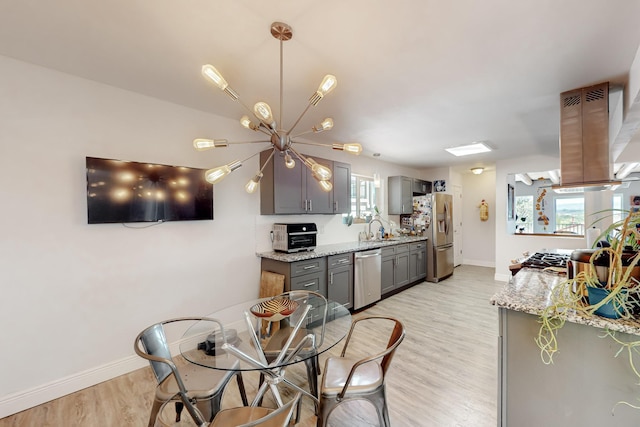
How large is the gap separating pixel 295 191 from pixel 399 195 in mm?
2811

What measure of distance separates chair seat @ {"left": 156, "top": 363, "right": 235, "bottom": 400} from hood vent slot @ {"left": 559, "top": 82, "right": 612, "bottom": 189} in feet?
10.5

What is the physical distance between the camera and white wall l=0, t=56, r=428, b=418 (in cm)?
198

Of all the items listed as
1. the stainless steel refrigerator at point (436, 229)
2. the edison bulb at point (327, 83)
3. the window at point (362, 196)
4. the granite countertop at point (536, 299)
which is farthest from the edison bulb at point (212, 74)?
the stainless steel refrigerator at point (436, 229)

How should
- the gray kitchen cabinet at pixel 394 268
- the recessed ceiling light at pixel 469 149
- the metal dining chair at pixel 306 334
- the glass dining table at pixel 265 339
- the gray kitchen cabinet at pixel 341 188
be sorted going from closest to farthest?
the glass dining table at pixel 265 339 → the metal dining chair at pixel 306 334 → the gray kitchen cabinet at pixel 341 188 → the recessed ceiling light at pixel 469 149 → the gray kitchen cabinet at pixel 394 268

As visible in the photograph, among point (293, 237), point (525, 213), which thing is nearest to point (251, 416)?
point (293, 237)

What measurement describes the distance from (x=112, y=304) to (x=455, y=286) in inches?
211

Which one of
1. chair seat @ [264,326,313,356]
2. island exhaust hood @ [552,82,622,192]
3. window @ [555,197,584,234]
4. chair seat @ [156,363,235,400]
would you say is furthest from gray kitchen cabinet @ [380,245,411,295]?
window @ [555,197,584,234]

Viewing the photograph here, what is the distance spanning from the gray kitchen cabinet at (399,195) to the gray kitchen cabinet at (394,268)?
92 cm

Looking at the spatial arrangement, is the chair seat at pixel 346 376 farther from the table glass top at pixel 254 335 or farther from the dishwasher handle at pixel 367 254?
the dishwasher handle at pixel 367 254

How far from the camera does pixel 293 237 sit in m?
3.36

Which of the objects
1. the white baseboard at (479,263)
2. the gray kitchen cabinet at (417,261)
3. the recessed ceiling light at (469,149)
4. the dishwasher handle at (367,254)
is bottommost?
the white baseboard at (479,263)

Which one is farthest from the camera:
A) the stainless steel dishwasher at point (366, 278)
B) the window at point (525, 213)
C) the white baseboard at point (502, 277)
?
the window at point (525, 213)

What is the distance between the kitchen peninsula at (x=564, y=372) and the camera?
1272 millimetres

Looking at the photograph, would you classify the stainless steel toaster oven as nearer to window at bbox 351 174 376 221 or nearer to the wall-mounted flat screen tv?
the wall-mounted flat screen tv
